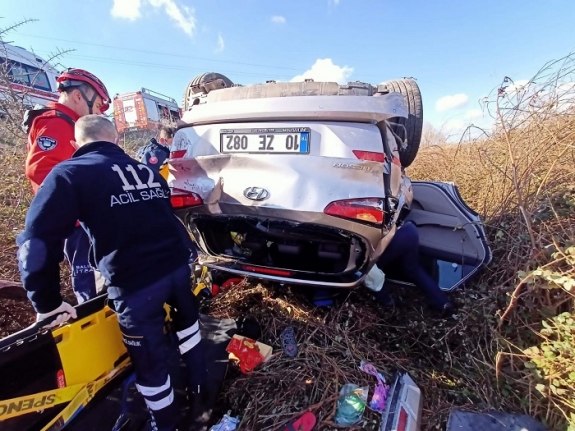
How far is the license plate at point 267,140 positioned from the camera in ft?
6.70

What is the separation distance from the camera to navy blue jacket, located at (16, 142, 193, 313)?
1459 mm

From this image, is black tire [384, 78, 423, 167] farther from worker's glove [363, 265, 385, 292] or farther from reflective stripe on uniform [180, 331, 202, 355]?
reflective stripe on uniform [180, 331, 202, 355]

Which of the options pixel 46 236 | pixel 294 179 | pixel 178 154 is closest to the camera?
pixel 46 236

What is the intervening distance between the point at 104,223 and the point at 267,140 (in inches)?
42.2

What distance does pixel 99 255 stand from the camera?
5.39 ft

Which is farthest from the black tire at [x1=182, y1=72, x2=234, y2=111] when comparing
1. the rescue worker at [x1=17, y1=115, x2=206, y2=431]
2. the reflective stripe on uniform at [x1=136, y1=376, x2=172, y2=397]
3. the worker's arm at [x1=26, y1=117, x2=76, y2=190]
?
the reflective stripe on uniform at [x1=136, y1=376, x2=172, y2=397]

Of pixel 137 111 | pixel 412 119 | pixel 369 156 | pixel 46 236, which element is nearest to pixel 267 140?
pixel 369 156

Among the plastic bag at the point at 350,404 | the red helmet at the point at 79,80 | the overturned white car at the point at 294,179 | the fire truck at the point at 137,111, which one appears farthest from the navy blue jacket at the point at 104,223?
the fire truck at the point at 137,111

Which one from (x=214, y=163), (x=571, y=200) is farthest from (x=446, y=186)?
(x=214, y=163)

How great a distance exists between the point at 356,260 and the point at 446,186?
177 cm

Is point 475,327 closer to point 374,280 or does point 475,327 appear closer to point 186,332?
point 374,280

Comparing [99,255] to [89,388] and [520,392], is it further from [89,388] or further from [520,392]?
[520,392]

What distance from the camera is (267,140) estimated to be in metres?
2.11

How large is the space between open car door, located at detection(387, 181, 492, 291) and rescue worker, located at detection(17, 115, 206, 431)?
194cm
